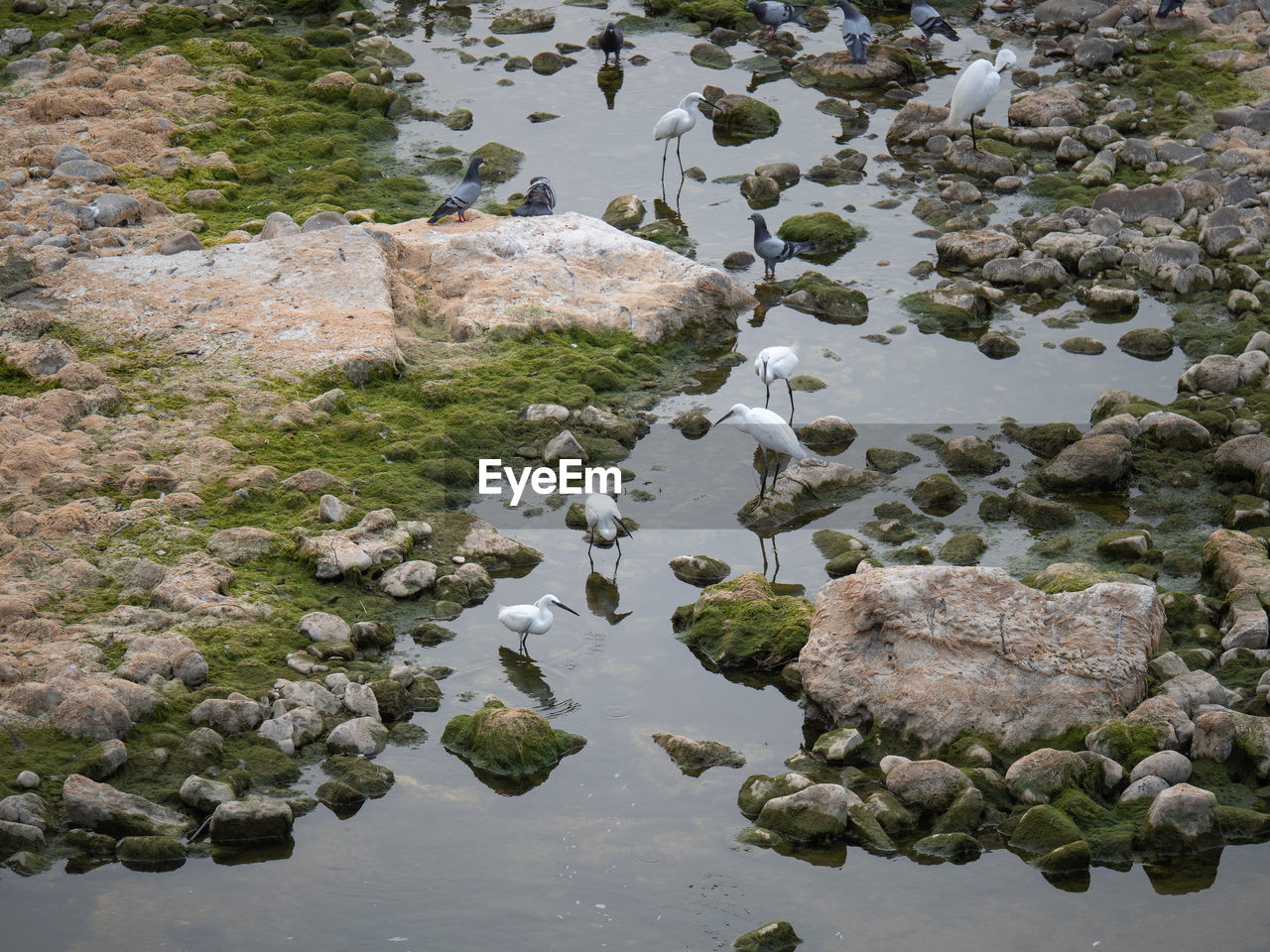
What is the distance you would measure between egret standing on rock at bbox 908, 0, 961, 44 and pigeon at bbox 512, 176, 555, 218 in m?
8.32

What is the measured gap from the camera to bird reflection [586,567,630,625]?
32.8 feet

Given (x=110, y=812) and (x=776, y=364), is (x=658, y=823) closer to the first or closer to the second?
(x=110, y=812)

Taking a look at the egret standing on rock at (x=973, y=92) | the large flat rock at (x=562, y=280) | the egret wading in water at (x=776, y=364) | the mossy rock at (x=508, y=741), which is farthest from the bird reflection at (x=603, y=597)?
the egret standing on rock at (x=973, y=92)

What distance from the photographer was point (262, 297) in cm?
1279

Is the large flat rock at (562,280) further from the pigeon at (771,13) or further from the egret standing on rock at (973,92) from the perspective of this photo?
the pigeon at (771,13)

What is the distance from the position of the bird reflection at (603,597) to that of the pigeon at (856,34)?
40.1 ft

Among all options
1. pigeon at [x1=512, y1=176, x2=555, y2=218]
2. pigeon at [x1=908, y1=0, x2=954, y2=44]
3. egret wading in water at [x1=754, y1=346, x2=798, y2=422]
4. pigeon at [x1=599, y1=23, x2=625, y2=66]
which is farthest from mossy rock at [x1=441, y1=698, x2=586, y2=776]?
pigeon at [x1=908, y1=0, x2=954, y2=44]

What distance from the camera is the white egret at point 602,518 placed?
10305 millimetres

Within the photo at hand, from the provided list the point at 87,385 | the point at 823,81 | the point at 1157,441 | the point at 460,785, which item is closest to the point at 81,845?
the point at 460,785

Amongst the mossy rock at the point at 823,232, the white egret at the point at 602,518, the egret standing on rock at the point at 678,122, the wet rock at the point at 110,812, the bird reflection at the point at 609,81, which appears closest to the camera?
the wet rock at the point at 110,812

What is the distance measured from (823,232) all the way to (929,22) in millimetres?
6866

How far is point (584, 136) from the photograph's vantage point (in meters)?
18.6

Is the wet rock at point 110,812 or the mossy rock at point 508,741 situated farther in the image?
the mossy rock at point 508,741

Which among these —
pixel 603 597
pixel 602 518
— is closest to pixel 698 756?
pixel 603 597
